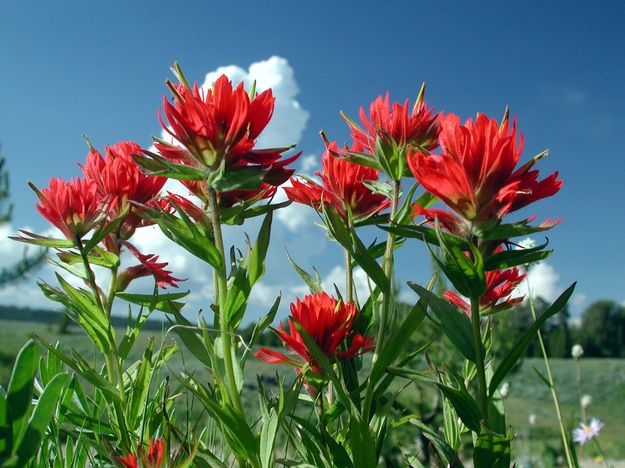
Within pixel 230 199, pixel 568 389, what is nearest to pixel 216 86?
pixel 230 199

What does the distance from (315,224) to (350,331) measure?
18 cm

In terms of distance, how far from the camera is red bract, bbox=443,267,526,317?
2.91 ft

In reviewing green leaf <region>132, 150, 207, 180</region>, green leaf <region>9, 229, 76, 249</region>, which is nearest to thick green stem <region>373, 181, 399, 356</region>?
green leaf <region>132, 150, 207, 180</region>

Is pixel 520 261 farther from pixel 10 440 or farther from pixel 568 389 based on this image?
pixel 568 389

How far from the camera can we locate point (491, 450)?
0.63m

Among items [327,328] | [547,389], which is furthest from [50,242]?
[547,389]

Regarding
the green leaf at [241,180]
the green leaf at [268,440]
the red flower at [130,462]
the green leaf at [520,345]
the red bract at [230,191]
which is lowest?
the red flower at [130,462]

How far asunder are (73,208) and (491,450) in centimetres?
66

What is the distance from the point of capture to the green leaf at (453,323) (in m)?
0.62

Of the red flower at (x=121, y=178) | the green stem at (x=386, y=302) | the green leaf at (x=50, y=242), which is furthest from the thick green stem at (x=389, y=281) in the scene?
the green leaf at (x=50, y=242)

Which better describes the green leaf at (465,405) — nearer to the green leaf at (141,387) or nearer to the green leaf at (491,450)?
the green leaf at (491,450)

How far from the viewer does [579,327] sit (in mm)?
24375

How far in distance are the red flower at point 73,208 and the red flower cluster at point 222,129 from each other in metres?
0.20

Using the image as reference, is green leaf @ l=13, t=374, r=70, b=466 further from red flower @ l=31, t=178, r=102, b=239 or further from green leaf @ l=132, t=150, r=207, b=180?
red flower @ l=31, t=178, r=102, b=239
